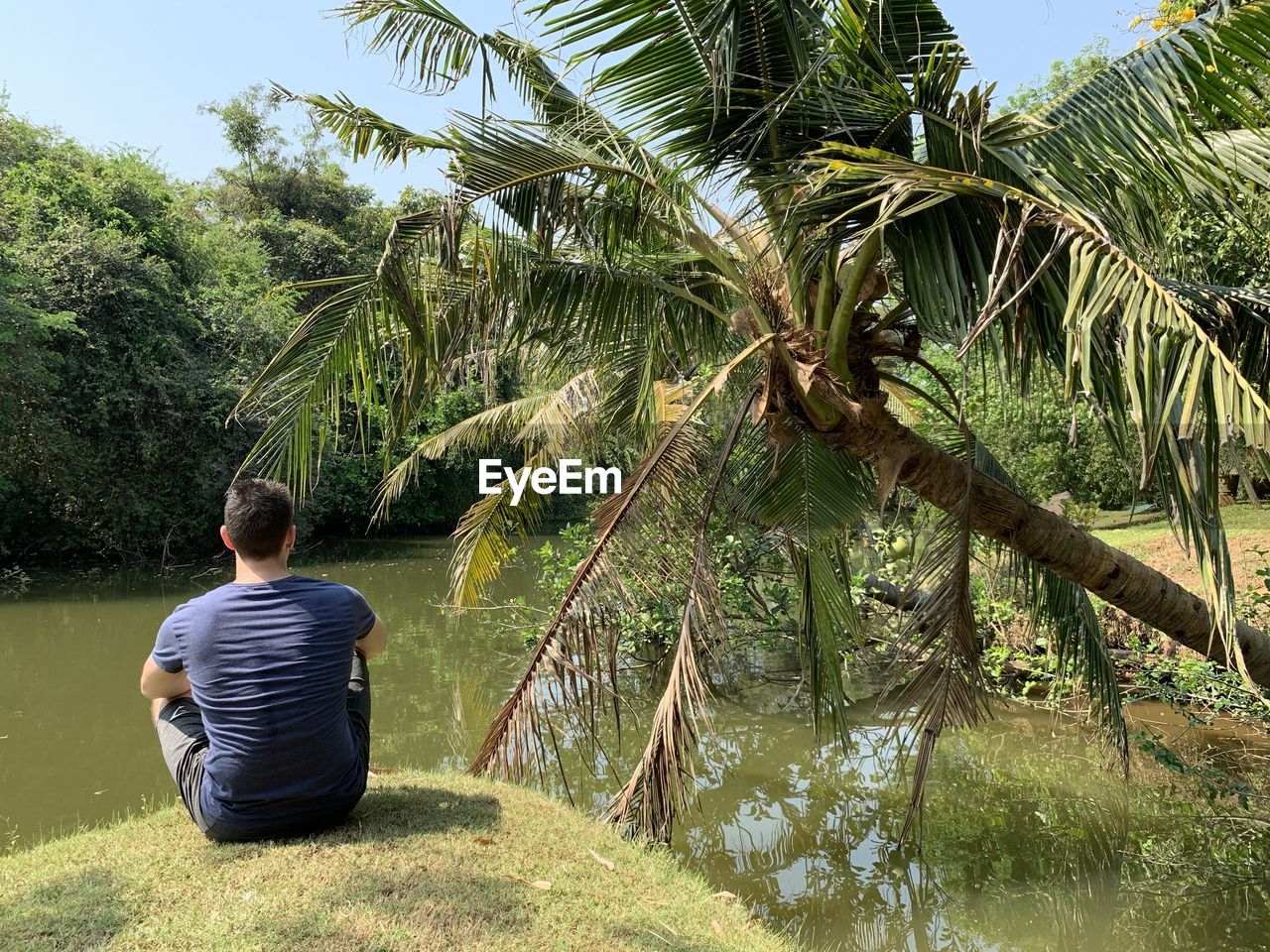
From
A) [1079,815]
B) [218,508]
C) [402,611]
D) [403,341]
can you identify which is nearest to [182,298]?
[218,508]

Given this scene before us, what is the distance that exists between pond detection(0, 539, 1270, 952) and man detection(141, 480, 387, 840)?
9.21ft

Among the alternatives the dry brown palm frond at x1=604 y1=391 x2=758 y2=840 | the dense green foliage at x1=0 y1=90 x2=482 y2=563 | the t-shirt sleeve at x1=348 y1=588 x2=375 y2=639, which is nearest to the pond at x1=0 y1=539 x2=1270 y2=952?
the dry brown palm frond at x1=604 y1=391 x2=758 y2=840

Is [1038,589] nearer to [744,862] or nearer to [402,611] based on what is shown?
[744,862]

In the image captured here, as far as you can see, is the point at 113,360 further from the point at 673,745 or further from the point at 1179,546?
the point at 1179,546

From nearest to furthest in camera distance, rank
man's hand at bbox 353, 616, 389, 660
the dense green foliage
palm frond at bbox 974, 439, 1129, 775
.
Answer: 1. man's hand at bbox 353, 616, 389, 660
2. palm frond at bbox 974, 439, 1129, 775
3. the dense green foliage

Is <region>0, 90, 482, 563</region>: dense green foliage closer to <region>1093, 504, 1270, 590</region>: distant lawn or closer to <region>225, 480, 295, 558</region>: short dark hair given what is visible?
<region>1093, 504, 1270, 590</region>: distant lawn

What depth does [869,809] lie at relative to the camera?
5883 millimetres

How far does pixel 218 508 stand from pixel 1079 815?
16.4 metres

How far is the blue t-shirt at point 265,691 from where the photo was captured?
2662mm

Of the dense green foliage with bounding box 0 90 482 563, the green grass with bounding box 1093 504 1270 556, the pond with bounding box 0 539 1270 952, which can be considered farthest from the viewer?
the dense green foliage with bounding box 0 90 482 563

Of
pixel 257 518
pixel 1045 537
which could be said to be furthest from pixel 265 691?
pixel 1045 537

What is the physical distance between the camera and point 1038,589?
5051 millimetres

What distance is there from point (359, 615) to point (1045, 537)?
315 cm

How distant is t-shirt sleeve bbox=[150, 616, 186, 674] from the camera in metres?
2.73
